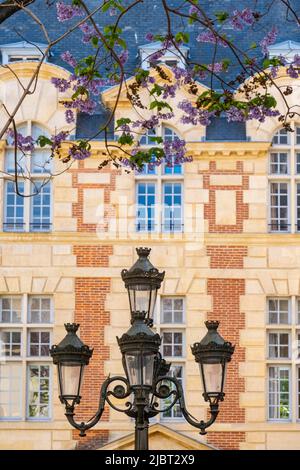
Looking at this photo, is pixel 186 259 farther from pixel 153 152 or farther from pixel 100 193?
pixel 153 152

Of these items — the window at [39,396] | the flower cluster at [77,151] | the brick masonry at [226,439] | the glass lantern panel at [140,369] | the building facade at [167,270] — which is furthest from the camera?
the window at [39,396]

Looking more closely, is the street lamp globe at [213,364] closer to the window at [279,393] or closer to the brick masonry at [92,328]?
the brick masonry at [92,328]

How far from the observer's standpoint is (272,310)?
25297mm

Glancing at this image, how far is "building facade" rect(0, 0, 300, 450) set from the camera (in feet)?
81.5

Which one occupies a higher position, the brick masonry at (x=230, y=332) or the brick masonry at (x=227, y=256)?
the brick masonry at (x=227, y=256)

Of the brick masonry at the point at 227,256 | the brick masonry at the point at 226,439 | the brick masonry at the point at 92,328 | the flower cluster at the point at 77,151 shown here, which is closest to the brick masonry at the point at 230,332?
the brick masonry at the point at 226,439

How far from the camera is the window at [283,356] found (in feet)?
81.8

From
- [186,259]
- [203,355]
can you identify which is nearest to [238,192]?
[186,259]

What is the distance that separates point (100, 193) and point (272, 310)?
11.7ft

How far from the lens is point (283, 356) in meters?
25.1

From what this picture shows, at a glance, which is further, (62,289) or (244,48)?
(244,48)

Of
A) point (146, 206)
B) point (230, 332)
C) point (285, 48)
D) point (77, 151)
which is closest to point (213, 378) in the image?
point (77, 151)

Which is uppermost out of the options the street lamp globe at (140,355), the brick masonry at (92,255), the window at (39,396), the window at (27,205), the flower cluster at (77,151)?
the window at (27,205)

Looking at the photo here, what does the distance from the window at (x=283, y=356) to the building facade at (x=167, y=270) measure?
0.02m
